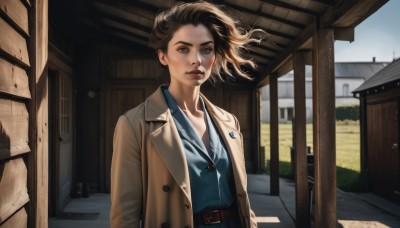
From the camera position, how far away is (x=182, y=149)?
1.69m

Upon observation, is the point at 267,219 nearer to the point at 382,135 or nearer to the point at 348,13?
the point at 348,13

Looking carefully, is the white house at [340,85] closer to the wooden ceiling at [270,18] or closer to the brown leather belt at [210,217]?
the wooden ceiling at [270,18]

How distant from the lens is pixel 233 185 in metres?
1.85

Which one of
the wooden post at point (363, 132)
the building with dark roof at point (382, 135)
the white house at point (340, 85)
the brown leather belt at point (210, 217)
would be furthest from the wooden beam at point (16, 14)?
the white house at point (340, 85)

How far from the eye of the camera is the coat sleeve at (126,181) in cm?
164

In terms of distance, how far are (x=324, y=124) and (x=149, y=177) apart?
307 cm

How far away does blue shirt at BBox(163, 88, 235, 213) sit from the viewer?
5.66 feet

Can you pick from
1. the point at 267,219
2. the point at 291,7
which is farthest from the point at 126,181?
the point at 267,219

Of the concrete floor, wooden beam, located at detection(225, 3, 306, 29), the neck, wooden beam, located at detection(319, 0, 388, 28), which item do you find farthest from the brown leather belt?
the concrete floor

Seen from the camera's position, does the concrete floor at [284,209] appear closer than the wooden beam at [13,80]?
No

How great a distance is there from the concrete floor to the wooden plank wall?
3.92 m

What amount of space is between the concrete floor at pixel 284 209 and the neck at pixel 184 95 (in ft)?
14.0

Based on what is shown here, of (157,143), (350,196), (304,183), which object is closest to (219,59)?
(157,143)

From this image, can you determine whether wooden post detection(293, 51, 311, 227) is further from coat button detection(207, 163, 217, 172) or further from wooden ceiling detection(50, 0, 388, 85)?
coat button detection(207, 163, 217, 172)
